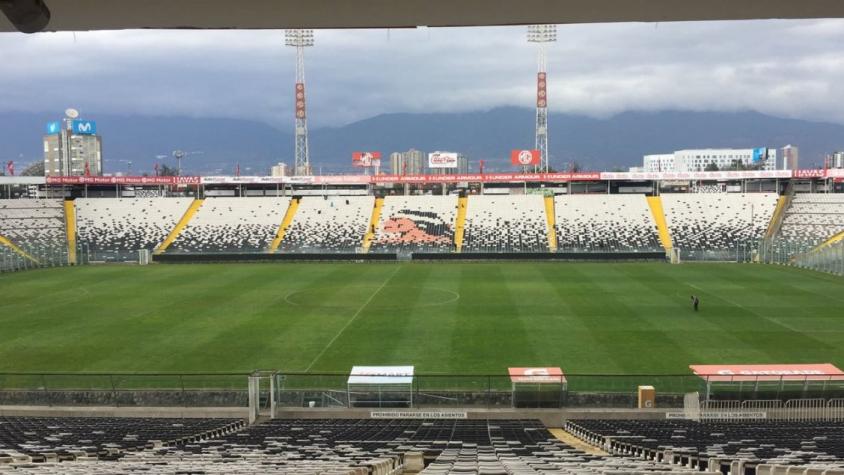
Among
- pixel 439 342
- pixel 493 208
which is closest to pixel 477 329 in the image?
pixel 439 342

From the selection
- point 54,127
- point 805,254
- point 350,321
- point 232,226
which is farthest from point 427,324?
point 54,127

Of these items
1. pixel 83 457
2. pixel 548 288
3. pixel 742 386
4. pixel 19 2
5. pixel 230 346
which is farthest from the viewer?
pixel 548 288

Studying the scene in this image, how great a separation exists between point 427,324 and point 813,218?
48.9m

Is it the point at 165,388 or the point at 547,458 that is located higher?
the point at 547,458

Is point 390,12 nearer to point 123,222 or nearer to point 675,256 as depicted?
point 675,256

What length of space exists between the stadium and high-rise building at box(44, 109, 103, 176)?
1811 cm

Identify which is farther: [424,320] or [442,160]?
[442,160]

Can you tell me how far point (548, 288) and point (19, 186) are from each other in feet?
221

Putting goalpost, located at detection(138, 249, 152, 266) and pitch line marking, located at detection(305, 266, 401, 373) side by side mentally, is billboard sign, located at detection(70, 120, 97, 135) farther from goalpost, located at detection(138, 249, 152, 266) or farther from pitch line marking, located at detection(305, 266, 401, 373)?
pitch line marking, located at detection(305, 266, 401, 373)

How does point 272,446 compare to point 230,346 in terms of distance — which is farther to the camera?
point 230,346

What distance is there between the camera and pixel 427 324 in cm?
3291

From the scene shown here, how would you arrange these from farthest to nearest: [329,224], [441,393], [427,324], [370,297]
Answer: [329,224]
[370,297]
[427,324]
[441,393]

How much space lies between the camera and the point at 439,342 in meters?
29.2

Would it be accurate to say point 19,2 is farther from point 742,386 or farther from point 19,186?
point 19,186
